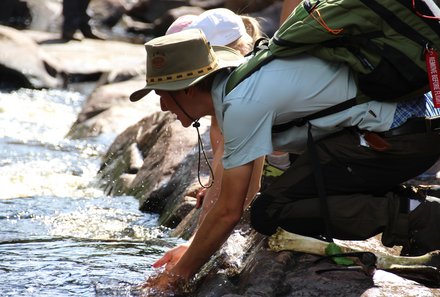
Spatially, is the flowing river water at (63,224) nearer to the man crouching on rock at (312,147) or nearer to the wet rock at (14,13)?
the man crouching on rock at (312,147)

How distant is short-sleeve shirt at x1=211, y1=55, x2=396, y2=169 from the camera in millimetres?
3740

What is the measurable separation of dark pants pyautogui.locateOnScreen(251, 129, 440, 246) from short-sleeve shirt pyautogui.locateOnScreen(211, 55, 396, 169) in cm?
10

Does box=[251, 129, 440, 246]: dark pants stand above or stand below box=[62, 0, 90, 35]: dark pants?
above

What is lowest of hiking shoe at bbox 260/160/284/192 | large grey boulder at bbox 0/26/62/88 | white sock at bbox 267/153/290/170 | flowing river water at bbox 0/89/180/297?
large grey boulder at bbox 0/26/62/88

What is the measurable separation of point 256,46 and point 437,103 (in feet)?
2.70

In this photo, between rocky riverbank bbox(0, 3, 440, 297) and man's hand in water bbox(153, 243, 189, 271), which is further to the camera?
man's hand in water bbox(153, 243, 189, 271)

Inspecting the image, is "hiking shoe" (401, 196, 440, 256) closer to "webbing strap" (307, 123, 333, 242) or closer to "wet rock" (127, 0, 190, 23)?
"webbing strap" (307, 123, 333, 242)

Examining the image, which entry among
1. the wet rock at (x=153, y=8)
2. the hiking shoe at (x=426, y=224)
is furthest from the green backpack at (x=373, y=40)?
the wet rock at (x=153, y=8)

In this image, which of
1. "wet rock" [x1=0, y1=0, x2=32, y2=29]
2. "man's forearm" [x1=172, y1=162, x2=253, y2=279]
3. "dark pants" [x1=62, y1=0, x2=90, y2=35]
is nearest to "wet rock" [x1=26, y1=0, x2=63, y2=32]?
"wet rock" [x1=0, y1=0, x2=32, y2=29]

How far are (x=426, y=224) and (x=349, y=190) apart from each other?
34cm

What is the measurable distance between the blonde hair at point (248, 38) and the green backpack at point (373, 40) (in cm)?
133

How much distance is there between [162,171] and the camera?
280 inches

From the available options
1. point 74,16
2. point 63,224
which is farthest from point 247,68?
point 74,16

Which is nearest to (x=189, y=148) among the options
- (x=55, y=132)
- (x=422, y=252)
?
(x=422, y=252)
